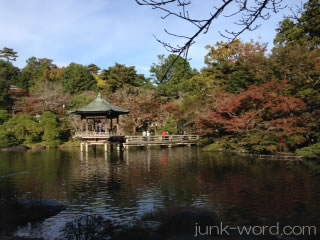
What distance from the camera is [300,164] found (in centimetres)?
1745

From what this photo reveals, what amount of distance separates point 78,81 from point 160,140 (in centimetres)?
2231

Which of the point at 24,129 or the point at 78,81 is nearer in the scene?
the point at 24,129

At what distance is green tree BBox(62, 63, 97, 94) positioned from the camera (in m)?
49.4

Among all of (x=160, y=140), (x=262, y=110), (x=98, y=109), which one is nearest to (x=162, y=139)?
(x=160, y=140)

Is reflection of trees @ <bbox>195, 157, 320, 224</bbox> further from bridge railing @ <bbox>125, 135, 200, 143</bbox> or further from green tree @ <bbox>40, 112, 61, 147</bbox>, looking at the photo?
green tree @ <bbox>40, 112, 61, 147</bbox>

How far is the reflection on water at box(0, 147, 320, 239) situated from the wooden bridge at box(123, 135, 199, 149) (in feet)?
39.8

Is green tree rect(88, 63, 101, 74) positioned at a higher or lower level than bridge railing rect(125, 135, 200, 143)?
higher

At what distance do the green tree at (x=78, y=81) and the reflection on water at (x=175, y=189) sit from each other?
105 feet

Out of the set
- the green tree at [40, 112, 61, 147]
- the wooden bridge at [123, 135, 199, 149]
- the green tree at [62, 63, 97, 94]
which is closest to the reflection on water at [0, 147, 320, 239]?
the wooden bridge at [123, 135, 199, 149]

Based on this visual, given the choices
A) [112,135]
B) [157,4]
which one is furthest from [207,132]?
[157,4]

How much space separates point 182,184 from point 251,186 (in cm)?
249

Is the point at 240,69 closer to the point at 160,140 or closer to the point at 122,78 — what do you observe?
the point at 160,140

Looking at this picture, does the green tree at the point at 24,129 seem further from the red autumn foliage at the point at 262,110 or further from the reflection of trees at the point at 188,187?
the red autumn foliage at the point at 262,110

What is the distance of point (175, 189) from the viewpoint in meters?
12.0
